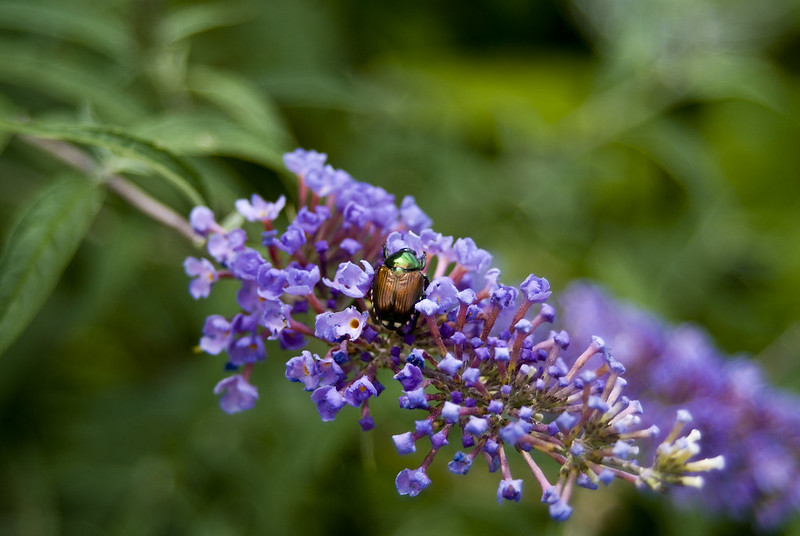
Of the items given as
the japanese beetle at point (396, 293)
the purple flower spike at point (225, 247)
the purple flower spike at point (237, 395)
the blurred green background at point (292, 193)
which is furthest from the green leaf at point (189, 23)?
the japanese beetle at point (396, 293)

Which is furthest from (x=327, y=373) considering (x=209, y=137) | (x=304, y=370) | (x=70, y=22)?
(x=70, y=22)

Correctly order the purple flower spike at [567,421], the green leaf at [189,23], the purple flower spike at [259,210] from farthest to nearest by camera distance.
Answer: the green leaf at [189,23], the purple flower spike at [259,210], the purple flower spike at [567,421]

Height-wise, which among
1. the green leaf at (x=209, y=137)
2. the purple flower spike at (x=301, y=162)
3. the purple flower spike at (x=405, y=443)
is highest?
the green leaf at (x=209, y=137)

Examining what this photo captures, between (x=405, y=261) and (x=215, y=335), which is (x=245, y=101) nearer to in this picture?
(x=215, y=335)

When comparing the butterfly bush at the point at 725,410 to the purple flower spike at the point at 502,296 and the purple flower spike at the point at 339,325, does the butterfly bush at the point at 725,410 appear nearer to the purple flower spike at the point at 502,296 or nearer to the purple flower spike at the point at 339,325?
the purple flower spike at the point at 502,296

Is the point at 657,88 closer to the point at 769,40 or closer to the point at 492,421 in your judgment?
the point at 769,40

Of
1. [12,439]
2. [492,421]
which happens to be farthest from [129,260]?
[492,421]

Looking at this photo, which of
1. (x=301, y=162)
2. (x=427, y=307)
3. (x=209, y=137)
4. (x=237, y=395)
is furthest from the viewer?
(x=209, y=137)
